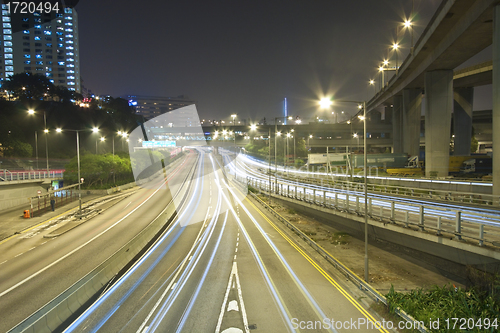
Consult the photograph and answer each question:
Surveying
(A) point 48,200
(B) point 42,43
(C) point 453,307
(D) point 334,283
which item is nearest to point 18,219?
(A) point 48,200

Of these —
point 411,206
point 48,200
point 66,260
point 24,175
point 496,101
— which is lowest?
point 66,260

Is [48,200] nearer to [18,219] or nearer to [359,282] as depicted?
[18,219]

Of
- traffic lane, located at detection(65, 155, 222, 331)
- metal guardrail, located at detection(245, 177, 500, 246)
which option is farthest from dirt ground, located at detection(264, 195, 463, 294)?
traffic lane, located at detection(65, 155, 222, 331)

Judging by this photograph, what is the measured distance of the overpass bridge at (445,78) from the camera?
92.1 feet

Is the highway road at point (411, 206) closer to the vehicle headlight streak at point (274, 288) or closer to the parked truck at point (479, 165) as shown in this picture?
the vehicle headlight streak at point (274, 288)

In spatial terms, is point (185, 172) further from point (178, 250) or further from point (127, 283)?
point (127, 283)

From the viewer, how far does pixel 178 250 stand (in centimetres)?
1995

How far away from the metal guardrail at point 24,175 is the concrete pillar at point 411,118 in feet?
202

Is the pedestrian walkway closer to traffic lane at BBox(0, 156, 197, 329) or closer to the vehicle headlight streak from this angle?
traffic lane at BBox(0, 156, 197, 329)

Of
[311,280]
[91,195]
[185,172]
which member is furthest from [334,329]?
[185,172]

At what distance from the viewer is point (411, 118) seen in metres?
59.9

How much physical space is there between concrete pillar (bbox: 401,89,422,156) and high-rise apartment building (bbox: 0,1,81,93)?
139 meters

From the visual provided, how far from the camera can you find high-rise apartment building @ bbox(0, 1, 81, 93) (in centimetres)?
12231

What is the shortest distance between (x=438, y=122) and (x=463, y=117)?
23.7 meters
